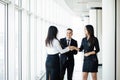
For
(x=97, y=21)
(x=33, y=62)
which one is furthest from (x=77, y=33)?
(x=33, y=62)

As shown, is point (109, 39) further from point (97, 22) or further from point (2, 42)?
point (97, 22)

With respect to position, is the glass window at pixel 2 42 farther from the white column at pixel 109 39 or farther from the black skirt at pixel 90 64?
the white column at pixel 109 39

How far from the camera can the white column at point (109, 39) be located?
16.9 feet

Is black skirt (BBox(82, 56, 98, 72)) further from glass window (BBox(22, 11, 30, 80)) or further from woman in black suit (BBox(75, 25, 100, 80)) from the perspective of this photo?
glass window (BBox(22, 11, 30, 80))

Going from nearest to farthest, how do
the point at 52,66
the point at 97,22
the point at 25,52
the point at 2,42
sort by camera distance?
1. the point at 2,42
2. the point at 52,66
3. the point at 25,52
4. the point at 97,22

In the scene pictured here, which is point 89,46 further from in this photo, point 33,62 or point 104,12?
point 33,62

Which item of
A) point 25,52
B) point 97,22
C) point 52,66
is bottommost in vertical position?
point 52,66

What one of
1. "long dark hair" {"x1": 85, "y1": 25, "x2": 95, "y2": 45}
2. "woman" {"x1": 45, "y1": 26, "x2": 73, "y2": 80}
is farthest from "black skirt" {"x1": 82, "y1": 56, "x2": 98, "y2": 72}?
"woman" {"x1": 45, "y1": 26, "x2": 73, "y2": 80}

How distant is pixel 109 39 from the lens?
5195mm

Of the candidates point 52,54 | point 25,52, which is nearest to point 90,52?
point 52,54

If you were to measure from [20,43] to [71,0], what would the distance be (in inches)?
261

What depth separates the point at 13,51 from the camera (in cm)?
435

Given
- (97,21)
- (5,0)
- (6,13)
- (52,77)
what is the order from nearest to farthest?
(5,0) → (6,13) → (52,77) → (97,21)

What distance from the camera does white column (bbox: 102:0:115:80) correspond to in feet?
16.9
